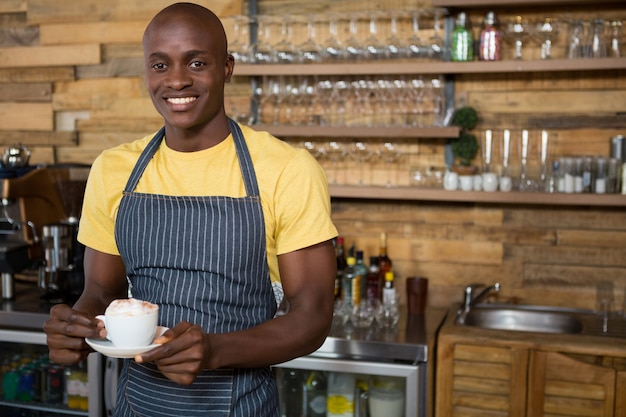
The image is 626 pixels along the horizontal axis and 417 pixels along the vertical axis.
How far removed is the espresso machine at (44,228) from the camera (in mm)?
3139

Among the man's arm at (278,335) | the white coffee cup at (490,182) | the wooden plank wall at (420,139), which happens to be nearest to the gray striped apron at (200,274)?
the man's arm at (278,335)

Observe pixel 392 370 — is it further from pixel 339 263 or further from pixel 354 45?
pixel 354 45

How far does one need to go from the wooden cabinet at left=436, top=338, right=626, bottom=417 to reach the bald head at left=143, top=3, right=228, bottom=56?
1605mm

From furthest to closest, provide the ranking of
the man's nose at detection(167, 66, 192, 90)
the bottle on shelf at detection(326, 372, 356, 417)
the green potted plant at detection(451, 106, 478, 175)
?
the green potted plant at detection(451, 106, 478, 175)
the bottle on shelf at detection(326, 372, 356, 417)
the man's nose at detection(167, 66, 192, 90)

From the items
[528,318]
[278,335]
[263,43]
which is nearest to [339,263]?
[528,318]

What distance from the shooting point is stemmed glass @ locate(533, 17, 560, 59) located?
10.2 feet

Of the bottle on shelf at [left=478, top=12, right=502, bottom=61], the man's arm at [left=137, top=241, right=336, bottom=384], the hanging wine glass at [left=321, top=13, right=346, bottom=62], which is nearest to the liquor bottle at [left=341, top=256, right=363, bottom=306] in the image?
the hanging wine glass at [left=321, top=13, right=346, bottom=62]

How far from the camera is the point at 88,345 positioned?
1493 millimetres

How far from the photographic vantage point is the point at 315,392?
9.73ft

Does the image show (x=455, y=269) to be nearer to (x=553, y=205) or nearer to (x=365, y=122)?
(x=553, y=205)

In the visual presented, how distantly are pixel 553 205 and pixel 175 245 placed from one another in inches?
80.8

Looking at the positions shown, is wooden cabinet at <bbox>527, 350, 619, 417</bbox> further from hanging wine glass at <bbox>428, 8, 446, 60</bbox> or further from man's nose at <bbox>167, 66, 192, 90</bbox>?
man's nose at <bbox>167, 66, 192, 90</bbox>

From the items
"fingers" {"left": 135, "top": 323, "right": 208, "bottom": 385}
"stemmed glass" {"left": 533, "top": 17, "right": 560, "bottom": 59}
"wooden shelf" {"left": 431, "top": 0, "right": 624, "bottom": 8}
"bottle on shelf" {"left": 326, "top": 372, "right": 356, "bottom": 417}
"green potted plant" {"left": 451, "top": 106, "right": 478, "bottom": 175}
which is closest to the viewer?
"fingers" {"left": 135, "top": 323, "right": 208, "bottom": 385}

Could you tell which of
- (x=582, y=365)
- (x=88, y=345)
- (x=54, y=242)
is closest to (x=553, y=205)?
(x=582, y=365)
